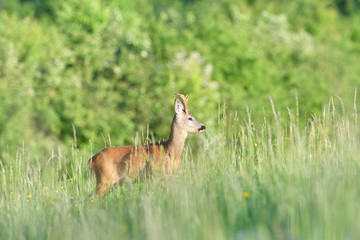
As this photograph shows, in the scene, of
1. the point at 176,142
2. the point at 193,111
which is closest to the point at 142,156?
the point at 176,142

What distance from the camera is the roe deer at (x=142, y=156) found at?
298 inches

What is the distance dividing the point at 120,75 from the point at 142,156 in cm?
1694

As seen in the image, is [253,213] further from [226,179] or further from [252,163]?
[252,163]

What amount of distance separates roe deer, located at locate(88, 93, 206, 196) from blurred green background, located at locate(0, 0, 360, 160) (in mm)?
10882

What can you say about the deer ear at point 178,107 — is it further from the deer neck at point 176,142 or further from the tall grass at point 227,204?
the tall grass at point 227,204

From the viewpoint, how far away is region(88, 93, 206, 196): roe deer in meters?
7.57

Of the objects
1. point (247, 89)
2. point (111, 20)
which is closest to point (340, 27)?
point (247, 89)

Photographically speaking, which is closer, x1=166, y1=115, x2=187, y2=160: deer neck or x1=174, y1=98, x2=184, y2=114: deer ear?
x1=166, y1=115, x2=187, y2=160: deer neck

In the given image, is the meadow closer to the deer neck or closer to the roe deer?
the roe deer

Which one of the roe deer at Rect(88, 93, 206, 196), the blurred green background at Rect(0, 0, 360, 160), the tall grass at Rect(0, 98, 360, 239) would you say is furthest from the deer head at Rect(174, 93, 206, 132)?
the blurred green background at Rect(0, 0, 360, 160)

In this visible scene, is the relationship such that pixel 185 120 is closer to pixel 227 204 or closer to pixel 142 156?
pixel 142 156

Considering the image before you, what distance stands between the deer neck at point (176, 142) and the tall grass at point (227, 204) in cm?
121

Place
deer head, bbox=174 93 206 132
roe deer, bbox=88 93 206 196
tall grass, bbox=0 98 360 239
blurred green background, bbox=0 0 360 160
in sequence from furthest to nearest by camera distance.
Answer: blurred green background, bbox=0 0 360 160, deer head, bbox=174 93 206 132, roe deer, bbox=88 93 206 196, tall grass, bbox=0 98 360 239

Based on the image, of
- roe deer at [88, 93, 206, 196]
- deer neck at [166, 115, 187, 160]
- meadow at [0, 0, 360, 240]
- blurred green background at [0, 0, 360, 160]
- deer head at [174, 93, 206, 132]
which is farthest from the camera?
blurred green background at [0, 0, 360, 160]
